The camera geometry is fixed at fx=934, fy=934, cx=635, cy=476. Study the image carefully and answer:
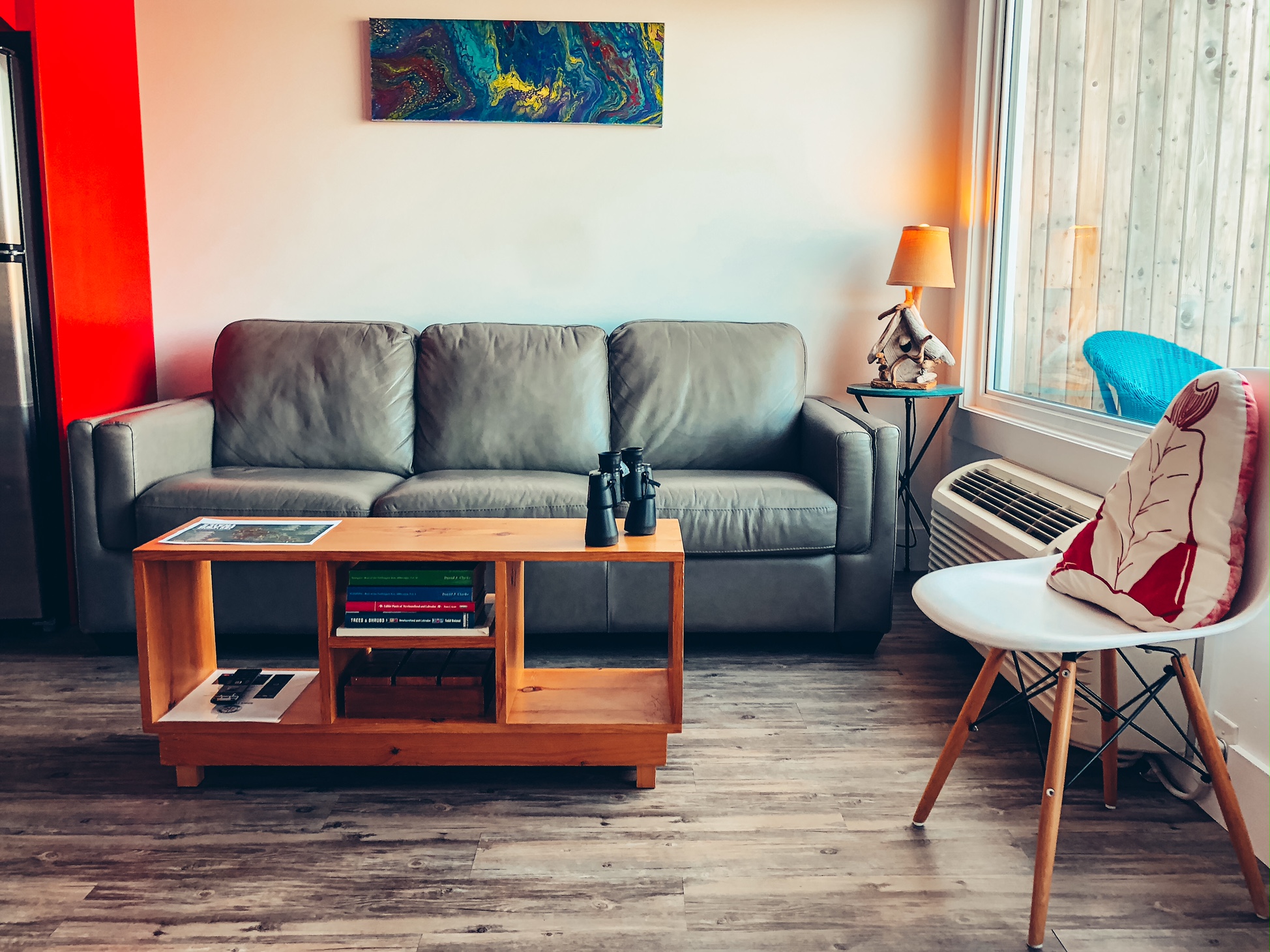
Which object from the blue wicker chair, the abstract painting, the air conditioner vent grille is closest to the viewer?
the blue wicker chair

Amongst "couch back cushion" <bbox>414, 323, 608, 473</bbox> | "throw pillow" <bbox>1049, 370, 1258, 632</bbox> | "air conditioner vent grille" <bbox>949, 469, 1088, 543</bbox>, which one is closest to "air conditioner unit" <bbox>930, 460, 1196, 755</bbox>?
"air conditioner vent grille" <bbox>949, 469, 1088, 543</bbox>

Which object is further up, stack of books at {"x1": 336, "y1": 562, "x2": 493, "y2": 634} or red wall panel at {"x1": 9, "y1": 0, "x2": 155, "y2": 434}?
red wall panel at {"x1": 9, "y1": 0, "x2": 155, "y2": 434}

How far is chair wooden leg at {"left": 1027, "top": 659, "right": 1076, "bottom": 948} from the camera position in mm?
1404

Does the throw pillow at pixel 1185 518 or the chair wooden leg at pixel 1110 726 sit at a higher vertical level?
the throw pillow at pixel 1185 518

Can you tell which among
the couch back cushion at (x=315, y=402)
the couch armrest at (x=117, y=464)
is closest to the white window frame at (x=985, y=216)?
the couch back cushion at (x=315, y=402)

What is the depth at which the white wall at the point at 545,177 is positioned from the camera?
3.35 metres

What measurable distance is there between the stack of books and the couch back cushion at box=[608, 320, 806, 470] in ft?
4.43

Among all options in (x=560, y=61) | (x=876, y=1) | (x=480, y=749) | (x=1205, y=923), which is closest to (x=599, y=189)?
(x=560, y=61)

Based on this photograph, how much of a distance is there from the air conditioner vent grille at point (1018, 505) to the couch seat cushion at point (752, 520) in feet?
1.39

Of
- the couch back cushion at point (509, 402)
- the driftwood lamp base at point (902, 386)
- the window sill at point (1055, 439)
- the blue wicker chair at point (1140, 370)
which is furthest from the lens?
the driftwood lamp base at point (902, 386)

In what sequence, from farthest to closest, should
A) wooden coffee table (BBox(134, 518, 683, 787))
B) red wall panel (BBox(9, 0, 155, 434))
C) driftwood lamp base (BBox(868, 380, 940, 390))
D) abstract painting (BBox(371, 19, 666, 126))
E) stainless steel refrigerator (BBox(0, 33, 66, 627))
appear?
abstract painting (BBox(371, 19, 666, 126))
driftwood lamp base (BBox(868, 380, 940, 390))
red wall panel (BBox(9, 0, 155, 434))
stainless steel refrigerator (BBox(0, 33, 66, 627))
wooden coffee table (BBox(134, 518, 683, 787))

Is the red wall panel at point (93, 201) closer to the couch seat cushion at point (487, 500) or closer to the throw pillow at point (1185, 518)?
the couch seat cushion at point (487, 500)

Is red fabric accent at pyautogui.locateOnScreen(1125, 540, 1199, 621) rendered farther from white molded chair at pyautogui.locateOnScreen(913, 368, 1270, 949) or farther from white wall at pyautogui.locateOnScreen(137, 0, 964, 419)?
white wall at pyautogui.locateOnScreen(137, 0, 964, 419)

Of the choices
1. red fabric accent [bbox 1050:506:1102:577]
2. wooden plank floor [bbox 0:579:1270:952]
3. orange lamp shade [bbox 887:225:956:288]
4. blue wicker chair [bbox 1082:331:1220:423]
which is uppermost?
orange lamp shade [bbox 887:225:956:288]
